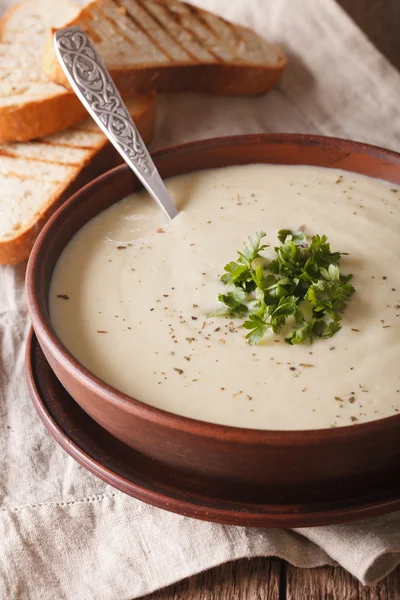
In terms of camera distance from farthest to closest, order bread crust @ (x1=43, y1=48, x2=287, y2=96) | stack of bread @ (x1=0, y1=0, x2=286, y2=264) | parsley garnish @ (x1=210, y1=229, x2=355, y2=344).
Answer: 1. bread crust @ (x1=43, y1=48, x2=287, y2=96)
2. stack of bread @ (x1=0, y1=0, x2=286, y2=264)
3. parsley garnish @ (x1=210, y1=229, x2=355, y2=344)

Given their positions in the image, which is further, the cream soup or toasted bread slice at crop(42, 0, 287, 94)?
toasted bread slice at crop(42, 0, 287, 94)

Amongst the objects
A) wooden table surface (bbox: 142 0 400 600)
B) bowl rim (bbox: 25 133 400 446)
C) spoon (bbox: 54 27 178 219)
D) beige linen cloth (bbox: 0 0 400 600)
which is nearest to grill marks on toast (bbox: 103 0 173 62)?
spoon (bbox: 54 27 178 219)

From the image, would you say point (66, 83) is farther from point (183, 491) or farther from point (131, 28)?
point (183, 491)

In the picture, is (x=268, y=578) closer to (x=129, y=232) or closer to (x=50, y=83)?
(x=129, y=232)

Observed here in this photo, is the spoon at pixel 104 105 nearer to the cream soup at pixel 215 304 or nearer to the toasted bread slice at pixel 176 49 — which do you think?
the cream soup at pixel 215 304

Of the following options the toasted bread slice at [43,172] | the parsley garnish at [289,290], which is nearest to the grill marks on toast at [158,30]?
the toasted bread slice at [43,172]

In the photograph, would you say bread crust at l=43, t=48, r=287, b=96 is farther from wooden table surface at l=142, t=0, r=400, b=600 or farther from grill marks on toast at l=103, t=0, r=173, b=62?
wooden table surface at l=142, t=0, r=400, b=600
